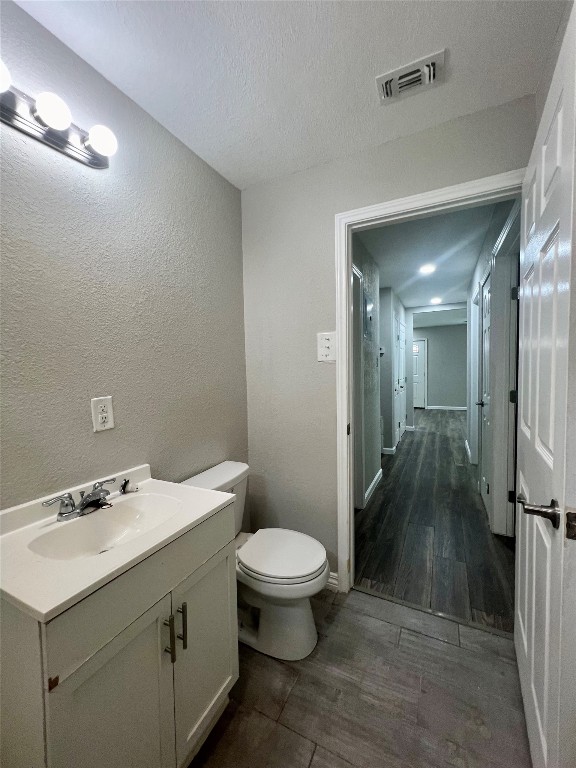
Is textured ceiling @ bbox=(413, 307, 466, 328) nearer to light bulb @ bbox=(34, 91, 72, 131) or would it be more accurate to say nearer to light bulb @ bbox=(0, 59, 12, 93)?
light bulb @ bbox=(34, 91, 72, 131)

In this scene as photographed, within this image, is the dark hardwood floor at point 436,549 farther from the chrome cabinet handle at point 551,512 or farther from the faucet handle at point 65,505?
the faucet handle at point 65,505

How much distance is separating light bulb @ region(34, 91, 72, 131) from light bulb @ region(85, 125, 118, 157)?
0.09 metres

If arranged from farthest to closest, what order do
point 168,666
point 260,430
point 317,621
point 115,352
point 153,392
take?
point 260,430, point 317,621, point 153,392, point 115,352, point 168,666

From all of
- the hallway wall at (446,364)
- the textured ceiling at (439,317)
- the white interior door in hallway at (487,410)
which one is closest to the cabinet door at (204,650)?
the white interior door in hallway at (487,410)

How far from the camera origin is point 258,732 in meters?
1.05

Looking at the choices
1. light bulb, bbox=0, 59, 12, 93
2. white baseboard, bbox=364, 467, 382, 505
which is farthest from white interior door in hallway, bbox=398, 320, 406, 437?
light bulb, bbox=0, 59, 12, 93

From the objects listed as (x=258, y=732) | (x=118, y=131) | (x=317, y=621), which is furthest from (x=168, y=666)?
(x=118, y=131)

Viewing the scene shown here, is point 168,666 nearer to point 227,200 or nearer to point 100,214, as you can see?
point 100,214

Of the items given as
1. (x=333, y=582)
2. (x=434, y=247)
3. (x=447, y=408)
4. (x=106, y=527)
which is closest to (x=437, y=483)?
(x=333, y=582)

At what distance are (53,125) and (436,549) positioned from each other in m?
2.91

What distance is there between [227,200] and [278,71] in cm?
73

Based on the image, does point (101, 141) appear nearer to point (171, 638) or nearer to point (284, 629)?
point (171, 638)

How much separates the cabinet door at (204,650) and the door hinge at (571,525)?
976 millimetres

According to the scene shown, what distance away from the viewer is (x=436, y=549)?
2090mm
